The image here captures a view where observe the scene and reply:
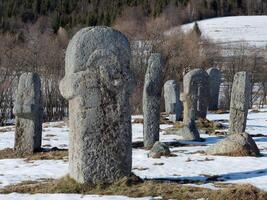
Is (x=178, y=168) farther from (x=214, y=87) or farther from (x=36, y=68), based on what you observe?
(x=36, y=68)

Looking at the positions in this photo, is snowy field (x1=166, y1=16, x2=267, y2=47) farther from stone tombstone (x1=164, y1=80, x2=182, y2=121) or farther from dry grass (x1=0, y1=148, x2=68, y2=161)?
dry grass (x1=0, y1=148, x2=68, y2=161)

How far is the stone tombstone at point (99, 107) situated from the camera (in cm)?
1300

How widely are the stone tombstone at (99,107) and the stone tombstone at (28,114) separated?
7377 mm

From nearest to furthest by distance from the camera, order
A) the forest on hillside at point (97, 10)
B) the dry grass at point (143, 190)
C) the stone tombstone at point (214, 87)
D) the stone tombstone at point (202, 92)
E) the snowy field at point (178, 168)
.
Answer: the dry grass at point (143, 190) < the snowy field at point (178, 168) < the stone tombstone at point (202, 92) < the stone tombstone at point (214, 87) < the forest on hillside at point (97, 10)

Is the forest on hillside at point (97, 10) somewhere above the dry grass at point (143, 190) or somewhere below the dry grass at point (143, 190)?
above

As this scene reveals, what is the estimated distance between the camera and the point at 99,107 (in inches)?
514

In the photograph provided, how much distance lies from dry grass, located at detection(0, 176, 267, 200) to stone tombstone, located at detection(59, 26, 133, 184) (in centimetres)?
26

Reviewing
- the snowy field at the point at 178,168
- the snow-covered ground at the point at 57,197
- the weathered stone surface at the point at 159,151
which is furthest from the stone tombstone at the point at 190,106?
the snow-covered ground at the point at 57,197

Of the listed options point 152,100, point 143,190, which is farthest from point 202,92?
point 143,190

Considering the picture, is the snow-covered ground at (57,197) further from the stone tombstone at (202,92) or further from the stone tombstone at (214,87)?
the stone tombstone at (214,87)

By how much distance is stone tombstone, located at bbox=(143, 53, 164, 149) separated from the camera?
69.8ft

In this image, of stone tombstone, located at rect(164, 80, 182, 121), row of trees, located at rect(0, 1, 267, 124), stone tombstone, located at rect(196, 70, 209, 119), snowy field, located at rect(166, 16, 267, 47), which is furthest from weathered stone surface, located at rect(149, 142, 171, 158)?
snowy field, located at rect(166, 16, 267, 47)

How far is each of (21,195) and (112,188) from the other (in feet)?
6.29

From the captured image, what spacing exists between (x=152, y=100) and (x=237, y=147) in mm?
4001
